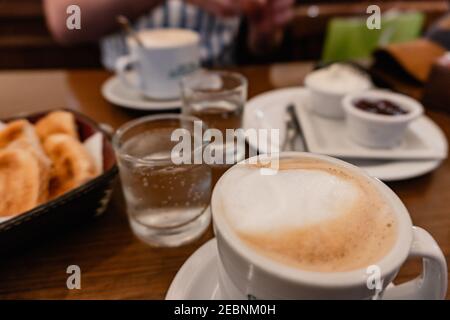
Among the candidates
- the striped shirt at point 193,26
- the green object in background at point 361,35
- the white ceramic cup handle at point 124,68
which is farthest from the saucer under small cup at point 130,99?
the green object in background at point 361,35

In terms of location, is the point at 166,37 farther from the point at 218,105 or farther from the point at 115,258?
the point at 115,258

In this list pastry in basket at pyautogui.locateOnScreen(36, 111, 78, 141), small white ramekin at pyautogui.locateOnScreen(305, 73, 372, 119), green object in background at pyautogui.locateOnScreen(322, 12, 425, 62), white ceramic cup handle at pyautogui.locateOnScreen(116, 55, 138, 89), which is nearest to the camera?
pastry in basket at pyautogui.locateOnScreen(36, 111, 78, 141)

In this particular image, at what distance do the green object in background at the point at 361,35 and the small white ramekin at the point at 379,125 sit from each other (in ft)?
2.57

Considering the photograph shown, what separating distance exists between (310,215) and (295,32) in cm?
149

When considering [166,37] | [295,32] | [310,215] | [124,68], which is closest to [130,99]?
[124,68]

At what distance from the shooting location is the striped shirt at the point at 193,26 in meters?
1.54

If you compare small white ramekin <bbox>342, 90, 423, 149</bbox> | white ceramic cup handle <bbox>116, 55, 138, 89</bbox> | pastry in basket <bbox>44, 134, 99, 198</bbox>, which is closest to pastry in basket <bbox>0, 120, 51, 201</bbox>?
pastry in basket <bbox>44, 134, 99, 198</bbox>

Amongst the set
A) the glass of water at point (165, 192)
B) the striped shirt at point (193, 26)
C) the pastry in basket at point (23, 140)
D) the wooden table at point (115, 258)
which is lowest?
the wooden table at point (115, 258)

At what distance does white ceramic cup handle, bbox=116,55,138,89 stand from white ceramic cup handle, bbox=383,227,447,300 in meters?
0.81

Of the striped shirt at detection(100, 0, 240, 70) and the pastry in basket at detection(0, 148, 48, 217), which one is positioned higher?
the striped shirt at detection(100, 0, 240, 70)

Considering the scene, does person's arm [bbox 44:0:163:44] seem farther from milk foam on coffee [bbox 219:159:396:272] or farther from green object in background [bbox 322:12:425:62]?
milk foam on coffee [bbox 219:159:396:272]

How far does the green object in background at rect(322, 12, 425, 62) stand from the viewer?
4.98 ft

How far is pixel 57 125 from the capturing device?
0.63 m

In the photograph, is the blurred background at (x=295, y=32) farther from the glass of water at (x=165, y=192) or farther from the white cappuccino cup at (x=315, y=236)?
the white cappuccino cup at (x=315, y=236)
